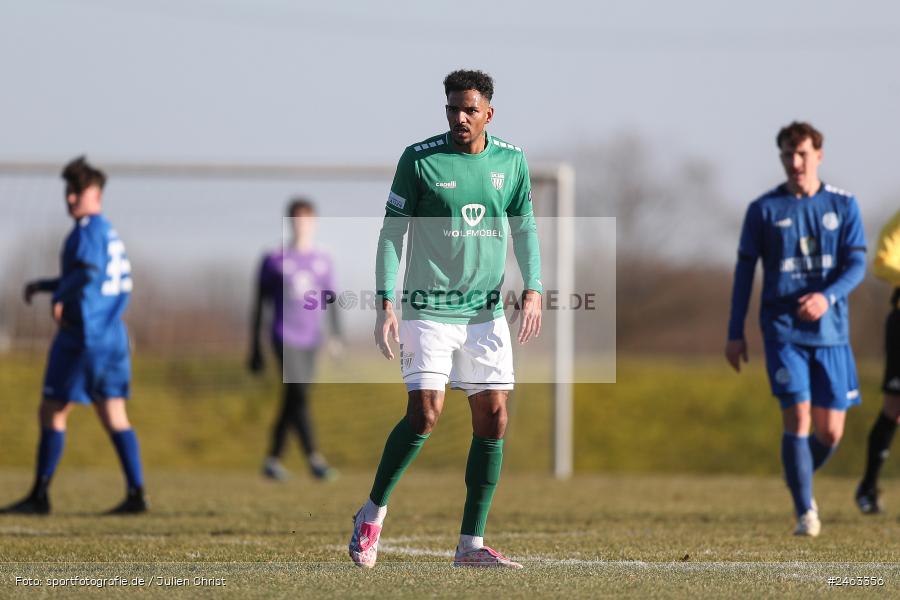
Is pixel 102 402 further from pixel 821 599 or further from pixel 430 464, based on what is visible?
pixel 430 464

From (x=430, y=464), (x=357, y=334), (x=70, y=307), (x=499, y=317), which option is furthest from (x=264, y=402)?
(x=499, y=317)

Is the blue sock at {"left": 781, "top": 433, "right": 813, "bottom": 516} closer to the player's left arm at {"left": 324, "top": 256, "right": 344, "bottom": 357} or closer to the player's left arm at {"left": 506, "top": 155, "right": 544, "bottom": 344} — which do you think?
the player's left arm at {"left": 506, "top": 155, "right": 544, "bottom": 344}

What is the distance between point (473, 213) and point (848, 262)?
2819 millimetres

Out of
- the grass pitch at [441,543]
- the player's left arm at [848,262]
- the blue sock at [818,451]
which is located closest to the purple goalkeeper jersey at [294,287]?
the grass pitch at [441,543]

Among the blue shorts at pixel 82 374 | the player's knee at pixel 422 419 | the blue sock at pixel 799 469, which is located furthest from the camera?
the blue shorts at pixel 82 374

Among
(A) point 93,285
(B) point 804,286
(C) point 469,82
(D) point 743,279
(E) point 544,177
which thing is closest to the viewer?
(C) point 469,82

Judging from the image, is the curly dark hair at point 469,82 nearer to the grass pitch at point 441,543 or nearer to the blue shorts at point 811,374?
the grass pitch at point 441,543

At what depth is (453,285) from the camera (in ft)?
A: 19.3

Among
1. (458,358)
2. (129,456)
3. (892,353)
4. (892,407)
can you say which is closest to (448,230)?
(458,358)

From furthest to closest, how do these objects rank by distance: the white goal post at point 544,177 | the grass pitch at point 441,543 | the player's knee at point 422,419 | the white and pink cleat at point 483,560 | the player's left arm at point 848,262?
the white goal post at point 544,177 < the player's left arm at point 848,262 < the player's knee at point 422,419 < the white and pink cleat at point 483,560 < the grass pitch at point 441,543

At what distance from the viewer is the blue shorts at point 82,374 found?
9031 millimetres

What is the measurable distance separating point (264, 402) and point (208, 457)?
1726 millimetres

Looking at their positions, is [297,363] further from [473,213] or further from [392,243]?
[473,213]

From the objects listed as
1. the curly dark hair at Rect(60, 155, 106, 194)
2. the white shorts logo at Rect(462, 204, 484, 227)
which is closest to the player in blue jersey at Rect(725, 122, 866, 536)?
the white shorts logo at Rect(462, 204, 484, 227)
